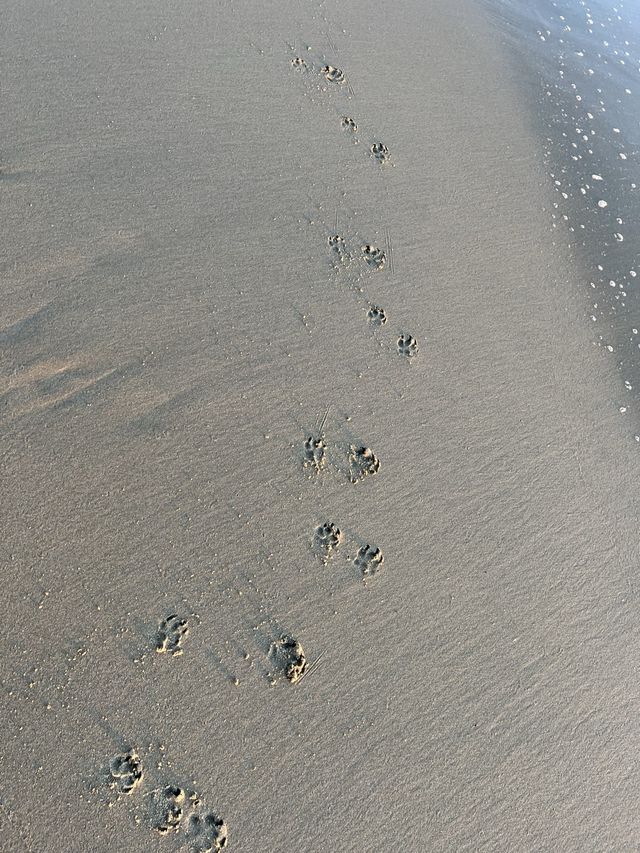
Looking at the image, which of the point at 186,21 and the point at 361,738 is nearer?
the point at 361,738

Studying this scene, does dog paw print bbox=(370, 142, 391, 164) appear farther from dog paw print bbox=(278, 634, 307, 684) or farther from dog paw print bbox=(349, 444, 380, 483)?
dog paw print bbox=(278, 634, 307, 684)

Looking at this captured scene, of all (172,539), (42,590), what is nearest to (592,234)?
(172,539)

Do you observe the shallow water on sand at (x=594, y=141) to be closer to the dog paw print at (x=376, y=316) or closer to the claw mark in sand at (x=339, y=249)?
the dog paw print at (x=376, y=316)

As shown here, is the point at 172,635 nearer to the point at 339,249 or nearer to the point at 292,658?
the point at 292,658

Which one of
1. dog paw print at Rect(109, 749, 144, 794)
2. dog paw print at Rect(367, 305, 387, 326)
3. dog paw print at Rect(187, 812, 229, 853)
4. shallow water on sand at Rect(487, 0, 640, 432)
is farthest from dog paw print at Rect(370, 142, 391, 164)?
dog paw print at Rect(187, 812, 229, 853)

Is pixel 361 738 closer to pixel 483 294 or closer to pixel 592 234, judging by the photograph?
pixel 483 294

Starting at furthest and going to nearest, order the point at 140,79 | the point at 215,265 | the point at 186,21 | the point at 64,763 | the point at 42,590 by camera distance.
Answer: the point at 186,21 → the point at 140,79 → the point at 215,265 → the point at 42,590 → the point at 64,763

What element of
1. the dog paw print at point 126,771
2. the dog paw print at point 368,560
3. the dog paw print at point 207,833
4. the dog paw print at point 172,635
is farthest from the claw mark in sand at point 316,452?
the dog paw print at point 207,833
